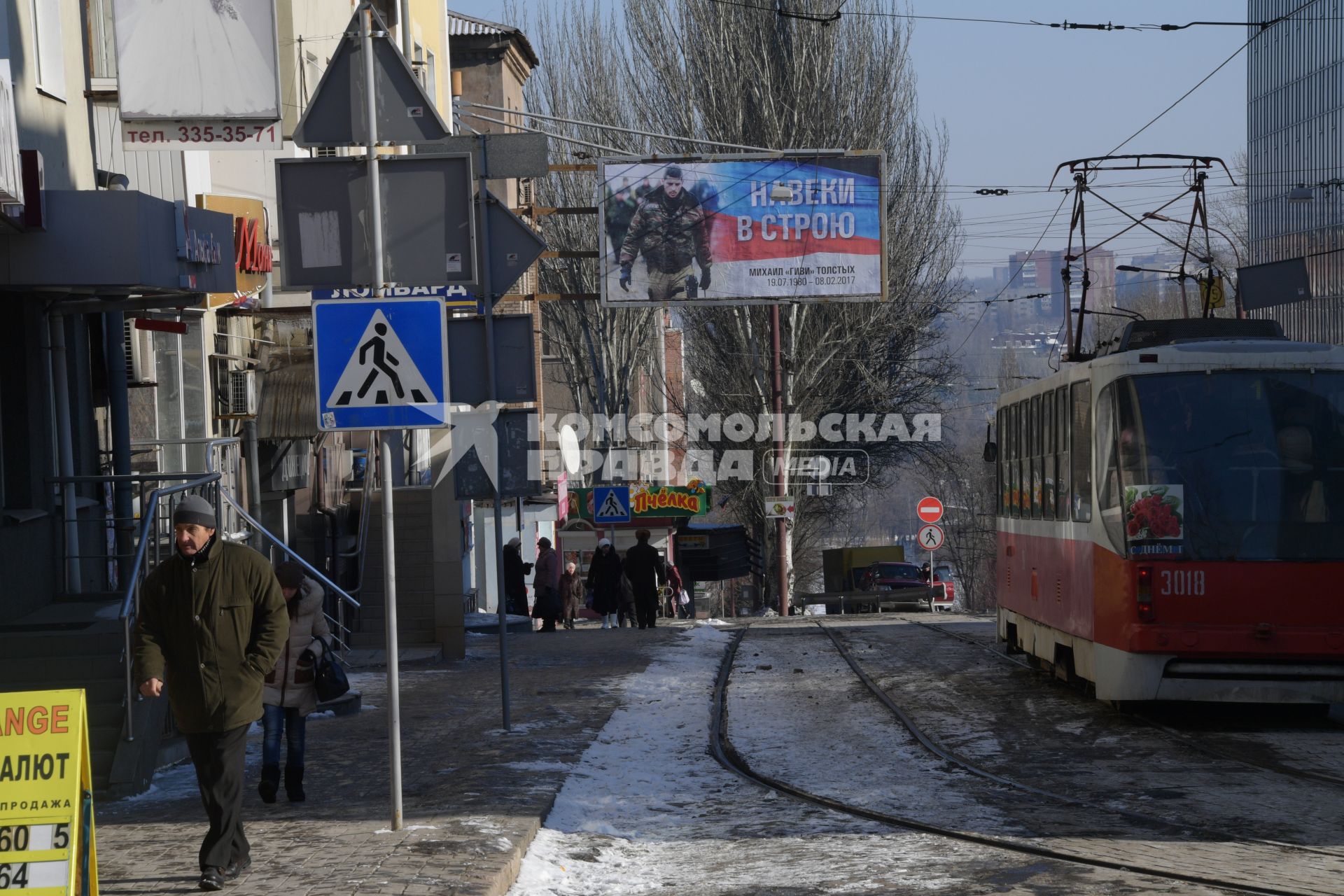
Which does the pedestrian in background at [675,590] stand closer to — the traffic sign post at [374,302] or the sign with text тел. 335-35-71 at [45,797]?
the traffic sign post at [374,302]

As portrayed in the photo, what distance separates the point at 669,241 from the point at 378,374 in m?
22.3

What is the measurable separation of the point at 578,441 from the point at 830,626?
1047 inches

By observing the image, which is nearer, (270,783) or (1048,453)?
(270,783)

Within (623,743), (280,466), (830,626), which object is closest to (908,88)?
(830,626)

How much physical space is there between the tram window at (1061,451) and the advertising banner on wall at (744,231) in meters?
16.0

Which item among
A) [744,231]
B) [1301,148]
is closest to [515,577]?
[744,231]

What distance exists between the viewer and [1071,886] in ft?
23.4

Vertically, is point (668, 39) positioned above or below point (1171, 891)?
above

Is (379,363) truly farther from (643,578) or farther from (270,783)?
(643,578)

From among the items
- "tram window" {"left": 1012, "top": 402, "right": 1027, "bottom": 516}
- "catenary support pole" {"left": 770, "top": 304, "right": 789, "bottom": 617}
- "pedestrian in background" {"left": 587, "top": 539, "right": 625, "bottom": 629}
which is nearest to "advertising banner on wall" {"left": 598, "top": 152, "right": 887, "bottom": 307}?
"pedestrian in background" {"left": 587, "top": 539, "right": 625, "bottom": 629}

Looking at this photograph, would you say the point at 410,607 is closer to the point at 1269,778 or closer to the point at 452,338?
the point at 452,338

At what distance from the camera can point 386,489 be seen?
27.2 ft

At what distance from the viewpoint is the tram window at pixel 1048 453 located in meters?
14.6

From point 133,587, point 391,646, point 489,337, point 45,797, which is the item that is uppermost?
point 489,337
